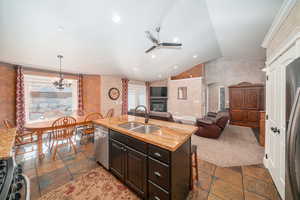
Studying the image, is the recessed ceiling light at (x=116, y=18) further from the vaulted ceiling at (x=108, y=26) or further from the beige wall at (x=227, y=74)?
the beige wall at (x=227, y=74)

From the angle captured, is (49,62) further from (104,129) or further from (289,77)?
(289,77)

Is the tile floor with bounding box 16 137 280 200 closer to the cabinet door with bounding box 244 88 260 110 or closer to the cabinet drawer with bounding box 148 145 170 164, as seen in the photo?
the cabinet drawer with bounding box 148 145 170 164

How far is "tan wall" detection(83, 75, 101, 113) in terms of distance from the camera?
4.70 meters

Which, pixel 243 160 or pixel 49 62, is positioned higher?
pixel 49 62

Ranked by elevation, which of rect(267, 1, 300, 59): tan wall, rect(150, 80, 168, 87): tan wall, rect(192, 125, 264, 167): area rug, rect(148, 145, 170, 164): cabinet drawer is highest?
rect(150, 80, 168, 87): tan wall

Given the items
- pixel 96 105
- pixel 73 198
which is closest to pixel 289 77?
pixel 73 198

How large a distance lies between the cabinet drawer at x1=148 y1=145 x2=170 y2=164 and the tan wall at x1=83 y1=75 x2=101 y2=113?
4363 millimetres

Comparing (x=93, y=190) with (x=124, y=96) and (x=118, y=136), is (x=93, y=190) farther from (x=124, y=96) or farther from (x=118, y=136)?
(x=124, y=96)

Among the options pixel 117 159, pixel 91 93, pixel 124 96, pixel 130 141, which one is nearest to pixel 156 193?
pixel 130 141

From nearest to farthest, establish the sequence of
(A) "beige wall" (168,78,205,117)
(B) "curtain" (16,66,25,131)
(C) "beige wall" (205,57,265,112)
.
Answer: (B) "curtain" (16,66,25,131), (C) "beige wall" (205,57,265,112), (A) "beige wall" (168,78,205,117)

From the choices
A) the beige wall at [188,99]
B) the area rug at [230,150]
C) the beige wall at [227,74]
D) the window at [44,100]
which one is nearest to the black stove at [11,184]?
the area rug at [230,150]

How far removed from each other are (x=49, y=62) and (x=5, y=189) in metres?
3.89

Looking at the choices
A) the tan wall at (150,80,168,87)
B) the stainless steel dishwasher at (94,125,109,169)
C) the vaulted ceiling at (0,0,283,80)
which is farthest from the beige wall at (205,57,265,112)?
the stainless steel dishwasher at (94,125,109,169)

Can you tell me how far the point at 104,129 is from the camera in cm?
200
